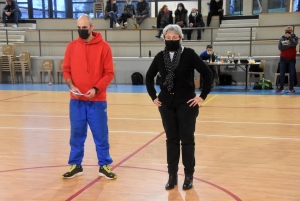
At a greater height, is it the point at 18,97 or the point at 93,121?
the point at 93,121

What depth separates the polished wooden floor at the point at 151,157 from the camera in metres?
3.62

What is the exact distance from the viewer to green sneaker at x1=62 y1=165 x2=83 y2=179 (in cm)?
404

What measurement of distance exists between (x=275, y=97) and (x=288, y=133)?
4763mm

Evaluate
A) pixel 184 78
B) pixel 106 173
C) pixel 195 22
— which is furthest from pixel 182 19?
pixel 184 78

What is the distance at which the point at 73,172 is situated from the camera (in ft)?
13.4

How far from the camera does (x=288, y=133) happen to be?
615 cm

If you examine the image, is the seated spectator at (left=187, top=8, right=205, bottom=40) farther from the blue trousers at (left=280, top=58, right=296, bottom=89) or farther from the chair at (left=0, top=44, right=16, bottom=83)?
the chair at (left=0, top=44, right=16, bottom=83)

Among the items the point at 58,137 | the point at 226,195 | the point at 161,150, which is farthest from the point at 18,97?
the point at 226,195

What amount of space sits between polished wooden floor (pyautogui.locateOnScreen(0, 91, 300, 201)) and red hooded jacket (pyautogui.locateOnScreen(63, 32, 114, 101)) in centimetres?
99

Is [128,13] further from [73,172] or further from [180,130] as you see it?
[180,130]

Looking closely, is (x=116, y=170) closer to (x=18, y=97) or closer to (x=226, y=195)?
(x=226, y=195)

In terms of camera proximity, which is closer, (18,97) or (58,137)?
(58,137)

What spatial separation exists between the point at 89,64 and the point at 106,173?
120cm

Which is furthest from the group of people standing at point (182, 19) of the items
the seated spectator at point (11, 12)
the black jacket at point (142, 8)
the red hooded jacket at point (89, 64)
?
the red hooded jacket at point (89, 64)
